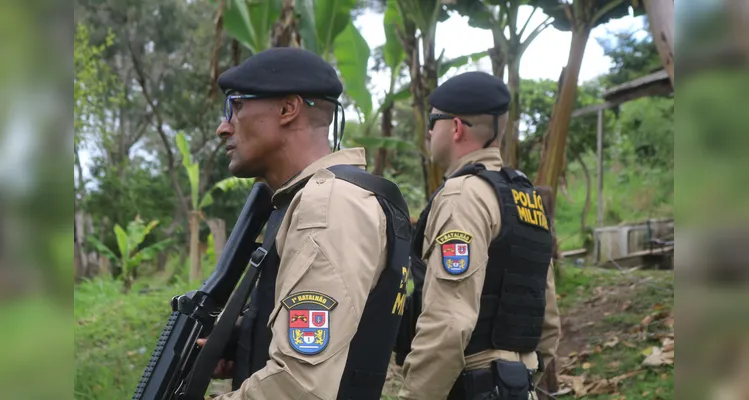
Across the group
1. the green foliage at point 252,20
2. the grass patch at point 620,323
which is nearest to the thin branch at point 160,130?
the green foliage at point 252,20

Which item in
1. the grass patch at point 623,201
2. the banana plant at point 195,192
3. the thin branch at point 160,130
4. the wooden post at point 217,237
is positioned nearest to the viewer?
the banana plant at point 195,192

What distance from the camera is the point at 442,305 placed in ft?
6.32

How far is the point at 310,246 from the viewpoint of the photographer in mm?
1165

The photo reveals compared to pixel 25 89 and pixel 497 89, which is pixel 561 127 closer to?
pixel 497 89

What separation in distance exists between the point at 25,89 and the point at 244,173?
2.32ft

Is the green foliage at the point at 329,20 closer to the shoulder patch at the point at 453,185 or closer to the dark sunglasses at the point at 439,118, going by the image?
the dark sunglasses at the point at 439,118

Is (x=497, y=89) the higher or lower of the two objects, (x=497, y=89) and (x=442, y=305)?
the higher

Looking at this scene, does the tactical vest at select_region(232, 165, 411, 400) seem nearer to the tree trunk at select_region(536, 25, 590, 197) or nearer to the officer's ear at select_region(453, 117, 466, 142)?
the officer's ear at select_region(453, 117, 466, 142)

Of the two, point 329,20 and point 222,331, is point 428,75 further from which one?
point 222,331

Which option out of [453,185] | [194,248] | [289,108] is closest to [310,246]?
[289,108]

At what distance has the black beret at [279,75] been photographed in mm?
1379

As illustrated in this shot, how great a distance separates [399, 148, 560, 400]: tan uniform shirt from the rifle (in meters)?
0.74

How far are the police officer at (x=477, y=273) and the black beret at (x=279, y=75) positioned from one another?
2.61ft

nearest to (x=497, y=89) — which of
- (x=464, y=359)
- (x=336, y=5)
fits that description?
A: (x=464, y=359)
